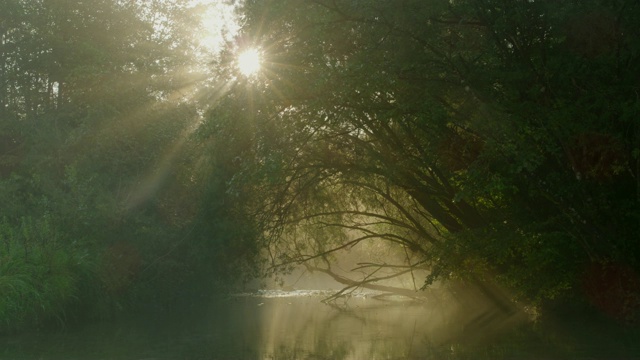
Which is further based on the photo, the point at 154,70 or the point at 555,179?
the point at 154,70

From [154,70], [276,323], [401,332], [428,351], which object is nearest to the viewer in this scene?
[428,351]

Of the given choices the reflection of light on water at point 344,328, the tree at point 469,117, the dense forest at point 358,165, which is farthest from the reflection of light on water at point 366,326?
the tree at point 469,117

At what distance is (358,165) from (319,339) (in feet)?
13.2

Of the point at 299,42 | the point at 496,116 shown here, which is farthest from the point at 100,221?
the point at 496,116

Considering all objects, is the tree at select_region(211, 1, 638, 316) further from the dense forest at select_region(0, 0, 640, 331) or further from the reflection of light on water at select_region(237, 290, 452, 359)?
the reflection of light on water at select_region(237, 290, 452, 359)

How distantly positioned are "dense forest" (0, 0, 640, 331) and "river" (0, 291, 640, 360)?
117 centimetres

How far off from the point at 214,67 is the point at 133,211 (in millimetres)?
9226

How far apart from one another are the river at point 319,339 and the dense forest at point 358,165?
1.17 meters

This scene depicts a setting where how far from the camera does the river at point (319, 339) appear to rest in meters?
14.5

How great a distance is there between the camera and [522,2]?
13891 mm

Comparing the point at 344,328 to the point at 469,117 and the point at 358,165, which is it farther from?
the point at 469,117

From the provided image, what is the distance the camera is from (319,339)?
58.3ft

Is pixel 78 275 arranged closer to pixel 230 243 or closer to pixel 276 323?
pixel 230 243

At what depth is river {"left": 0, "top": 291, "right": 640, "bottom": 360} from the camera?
1455 centimetres
